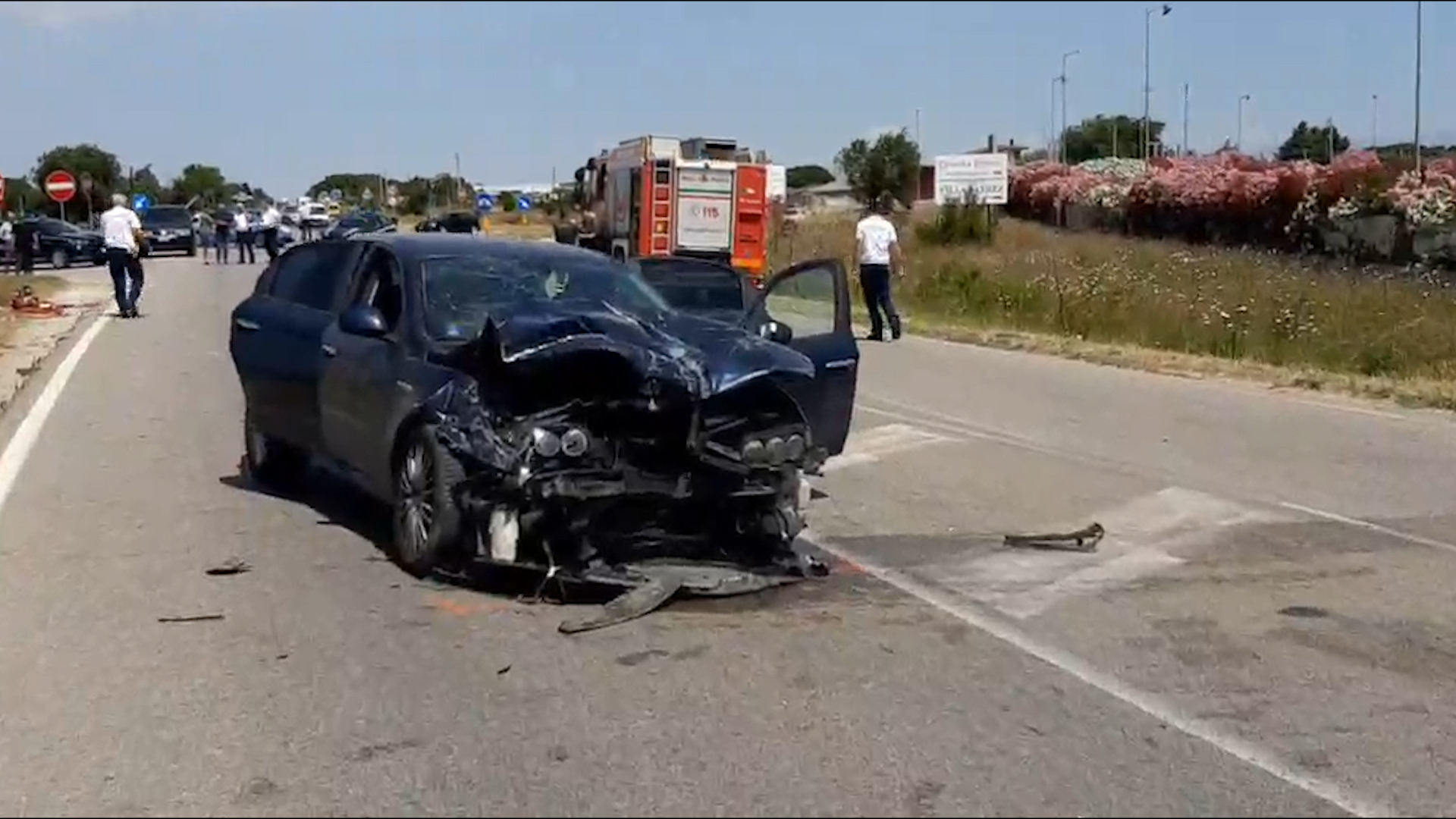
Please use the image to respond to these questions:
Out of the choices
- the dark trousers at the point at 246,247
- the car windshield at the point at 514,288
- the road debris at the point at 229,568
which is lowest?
the road debris at the point at 229,568

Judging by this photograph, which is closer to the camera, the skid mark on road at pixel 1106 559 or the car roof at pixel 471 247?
the skid mark on road at pixel 1106 559

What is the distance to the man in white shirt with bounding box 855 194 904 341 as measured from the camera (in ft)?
76.0

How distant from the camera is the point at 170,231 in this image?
57406 mm

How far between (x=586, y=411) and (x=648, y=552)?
72cm

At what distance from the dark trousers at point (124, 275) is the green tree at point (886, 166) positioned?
6550 centimetres

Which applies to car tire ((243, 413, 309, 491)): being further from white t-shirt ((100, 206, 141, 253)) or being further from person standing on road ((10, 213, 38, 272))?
person standing on road ((10, 213, 38, 272))

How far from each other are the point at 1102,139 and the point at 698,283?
260 ft

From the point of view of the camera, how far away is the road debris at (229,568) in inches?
351

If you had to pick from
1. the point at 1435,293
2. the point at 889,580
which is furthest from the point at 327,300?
the point at 1435,293

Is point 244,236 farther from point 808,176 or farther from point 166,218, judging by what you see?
point 808,176

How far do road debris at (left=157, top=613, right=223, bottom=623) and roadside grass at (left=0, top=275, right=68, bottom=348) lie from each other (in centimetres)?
1600

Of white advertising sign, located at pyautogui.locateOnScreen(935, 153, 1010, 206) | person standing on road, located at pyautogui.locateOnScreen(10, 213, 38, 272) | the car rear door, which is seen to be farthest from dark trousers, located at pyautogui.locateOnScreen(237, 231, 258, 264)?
the car rear door

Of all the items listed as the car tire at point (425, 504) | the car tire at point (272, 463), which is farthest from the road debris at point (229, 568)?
the car tire at point (272, 463)

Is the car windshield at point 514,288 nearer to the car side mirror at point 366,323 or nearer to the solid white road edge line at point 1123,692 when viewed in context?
the car side mirror at point 366,323
